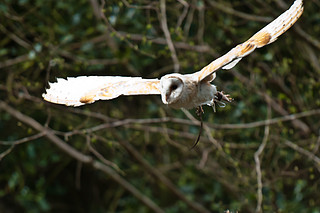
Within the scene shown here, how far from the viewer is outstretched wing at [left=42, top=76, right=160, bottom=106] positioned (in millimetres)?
1834

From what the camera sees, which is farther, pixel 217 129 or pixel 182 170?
pixel 182 170

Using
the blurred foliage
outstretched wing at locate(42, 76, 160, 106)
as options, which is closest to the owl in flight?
outstretched wing at locate(42, 76, 160, 106)

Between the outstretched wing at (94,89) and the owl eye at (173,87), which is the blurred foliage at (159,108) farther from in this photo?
the owl eye at (173,87)

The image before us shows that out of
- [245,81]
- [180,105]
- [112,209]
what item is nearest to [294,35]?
[245,81]

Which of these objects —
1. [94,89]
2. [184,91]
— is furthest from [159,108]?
[184,91]

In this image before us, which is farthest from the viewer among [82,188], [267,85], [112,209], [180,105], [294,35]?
[82,188]

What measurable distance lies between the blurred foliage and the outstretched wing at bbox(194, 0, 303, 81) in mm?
1106

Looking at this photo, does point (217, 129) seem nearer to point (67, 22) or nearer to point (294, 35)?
point (294, 35)

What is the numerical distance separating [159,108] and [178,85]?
185 cm

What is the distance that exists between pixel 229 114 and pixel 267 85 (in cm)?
32

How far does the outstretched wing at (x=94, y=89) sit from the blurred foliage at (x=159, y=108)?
802 mm

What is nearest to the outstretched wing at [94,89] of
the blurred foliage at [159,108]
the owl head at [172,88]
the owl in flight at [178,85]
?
the owl in flight at [178,85]

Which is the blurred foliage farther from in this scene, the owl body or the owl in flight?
the owl body

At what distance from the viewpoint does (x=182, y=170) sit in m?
4.20
